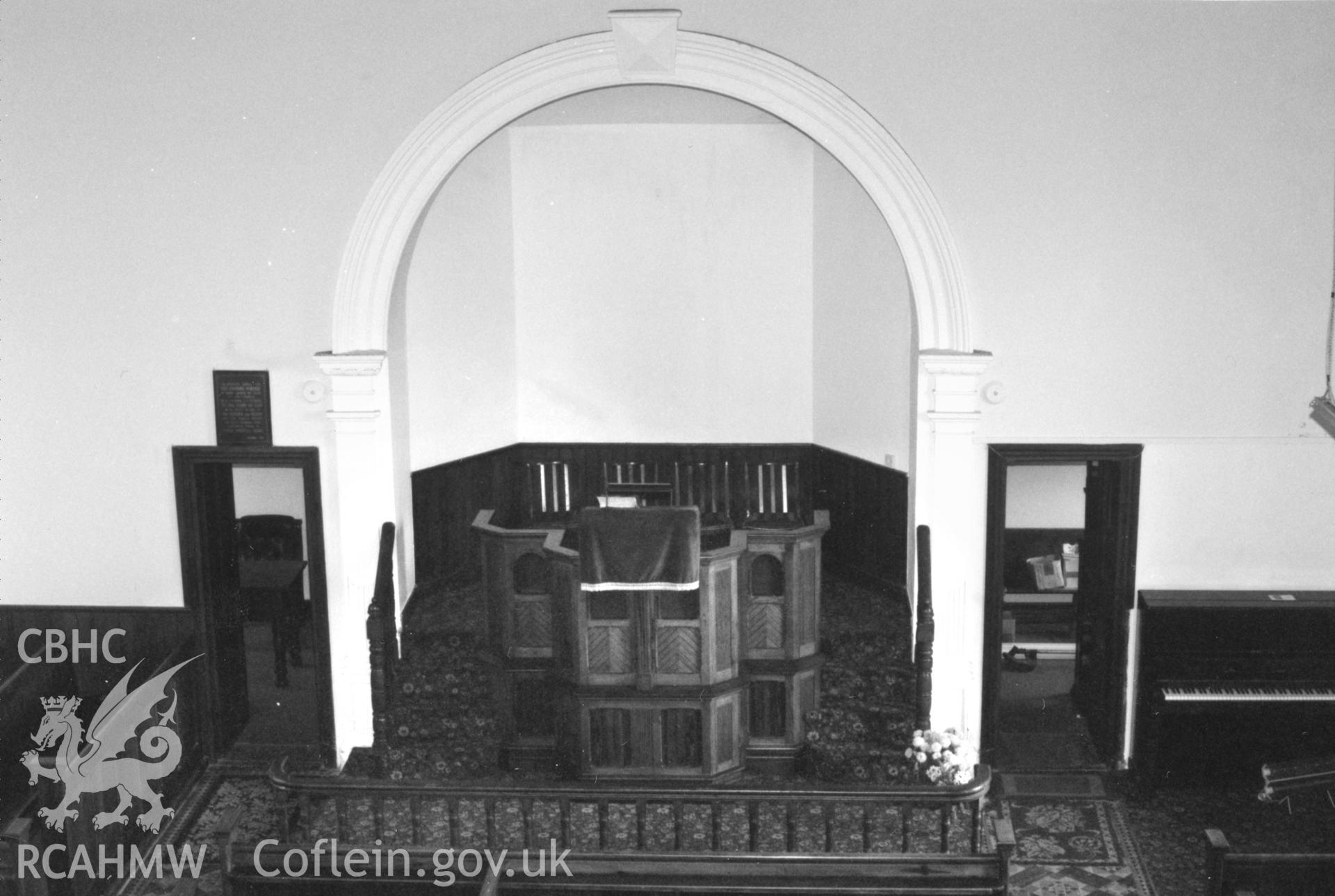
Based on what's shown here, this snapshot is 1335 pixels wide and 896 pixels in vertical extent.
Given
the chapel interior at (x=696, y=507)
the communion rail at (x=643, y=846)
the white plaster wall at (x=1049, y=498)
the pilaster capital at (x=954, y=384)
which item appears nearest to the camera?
the communion rail at (x=643, y=846)

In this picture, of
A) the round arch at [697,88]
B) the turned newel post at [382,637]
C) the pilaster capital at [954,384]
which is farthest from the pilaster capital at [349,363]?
Result: the pilaster capital at [954,384]

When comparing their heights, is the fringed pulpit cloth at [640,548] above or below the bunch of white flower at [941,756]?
above

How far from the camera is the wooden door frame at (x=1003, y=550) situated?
354 inches

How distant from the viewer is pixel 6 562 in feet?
31.2

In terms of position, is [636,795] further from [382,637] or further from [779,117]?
[779,117]

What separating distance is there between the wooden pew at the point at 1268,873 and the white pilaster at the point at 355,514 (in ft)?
18.8

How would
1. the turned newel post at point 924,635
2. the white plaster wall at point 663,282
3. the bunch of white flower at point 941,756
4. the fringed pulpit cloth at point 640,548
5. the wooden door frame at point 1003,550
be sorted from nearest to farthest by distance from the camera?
the fringed pulpit cloth at point 640,548
the bunch of white flower at point 941,756
the turned newel post at point 924,635
the wooden door frame at point 1003,550
the white plaster wall at point 663,282

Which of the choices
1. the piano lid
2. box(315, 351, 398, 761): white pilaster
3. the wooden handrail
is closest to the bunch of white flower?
the wooden handrail

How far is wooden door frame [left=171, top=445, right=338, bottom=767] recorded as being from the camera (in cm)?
929

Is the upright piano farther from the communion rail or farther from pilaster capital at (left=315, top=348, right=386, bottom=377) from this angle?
pilaster capital at (left=315, top=348, right=386, bottom=377)

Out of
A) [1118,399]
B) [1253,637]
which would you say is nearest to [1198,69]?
[1118,399]

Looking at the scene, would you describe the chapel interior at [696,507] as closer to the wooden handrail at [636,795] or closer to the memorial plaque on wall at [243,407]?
the memorial plaque on wall at [243,407]

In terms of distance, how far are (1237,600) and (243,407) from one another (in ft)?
22.7

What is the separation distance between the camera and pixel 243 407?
923 centimetres
